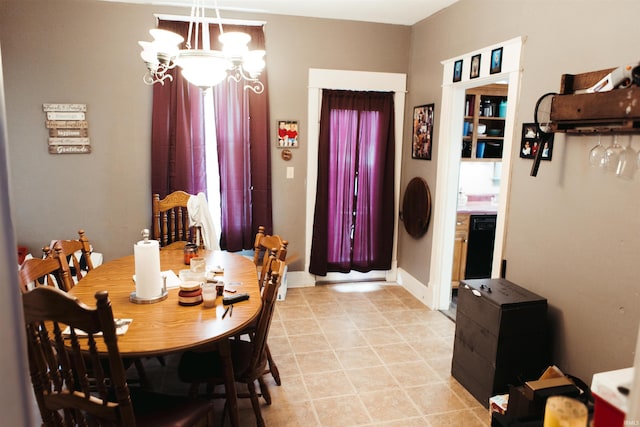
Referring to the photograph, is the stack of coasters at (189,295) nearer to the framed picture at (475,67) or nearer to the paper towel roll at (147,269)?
the paper towel roll at (147,269)

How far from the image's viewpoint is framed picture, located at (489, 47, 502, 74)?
2.99 meters

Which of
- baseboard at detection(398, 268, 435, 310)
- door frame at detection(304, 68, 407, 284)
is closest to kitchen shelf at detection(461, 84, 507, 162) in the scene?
door frame at detection(304, 68, 407, 284)

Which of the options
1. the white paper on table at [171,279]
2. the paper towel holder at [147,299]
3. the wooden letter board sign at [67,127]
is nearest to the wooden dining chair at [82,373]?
the paper towel holder at [147,299]

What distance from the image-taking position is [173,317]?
200 centimetres

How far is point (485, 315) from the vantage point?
→ 252 cm

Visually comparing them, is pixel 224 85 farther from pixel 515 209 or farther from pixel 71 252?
pixel 515 209

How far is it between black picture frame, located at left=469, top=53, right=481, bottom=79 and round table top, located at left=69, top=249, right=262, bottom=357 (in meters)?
2.25

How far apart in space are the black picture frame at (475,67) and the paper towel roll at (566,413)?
2.95 m

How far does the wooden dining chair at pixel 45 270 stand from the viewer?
210 cm

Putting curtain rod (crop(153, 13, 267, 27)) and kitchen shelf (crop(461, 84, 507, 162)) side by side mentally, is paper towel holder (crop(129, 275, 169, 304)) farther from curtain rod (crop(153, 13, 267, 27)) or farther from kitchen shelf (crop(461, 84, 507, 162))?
kitchen shelf (crop(461, 84, 507, 162))

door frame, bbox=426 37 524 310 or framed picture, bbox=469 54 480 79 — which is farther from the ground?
framed picture, bbox=469 54 480 79

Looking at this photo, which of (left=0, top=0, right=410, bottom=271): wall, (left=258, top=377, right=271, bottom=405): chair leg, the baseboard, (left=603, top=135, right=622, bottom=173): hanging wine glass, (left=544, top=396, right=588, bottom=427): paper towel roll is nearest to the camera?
(left=544, top=396, right=588, bottom=427): paper towel roll

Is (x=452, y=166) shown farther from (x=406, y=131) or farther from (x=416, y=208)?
(x=406, y=131)

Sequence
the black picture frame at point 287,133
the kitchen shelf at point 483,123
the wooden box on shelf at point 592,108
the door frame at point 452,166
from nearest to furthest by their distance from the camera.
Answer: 1. the wooden box on shelf at point 592,108
2. the door frame at point 452,166
3. the black picture frame at point 287,133
4. the kitchen shelf at point 483,123
